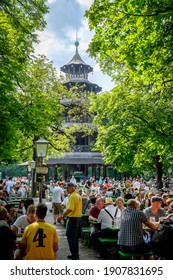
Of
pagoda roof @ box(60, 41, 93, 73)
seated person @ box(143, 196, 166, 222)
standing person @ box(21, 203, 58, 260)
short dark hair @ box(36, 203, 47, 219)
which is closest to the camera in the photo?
standing person @ box(21, 203, 58, 260)

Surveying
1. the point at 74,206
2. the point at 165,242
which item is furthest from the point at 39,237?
the point at 74,206

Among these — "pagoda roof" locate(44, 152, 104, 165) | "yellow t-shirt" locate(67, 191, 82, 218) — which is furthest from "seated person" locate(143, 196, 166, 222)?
"pagoda roof" locate(44, 152, 104, 165)

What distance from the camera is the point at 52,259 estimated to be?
5102 millimetres

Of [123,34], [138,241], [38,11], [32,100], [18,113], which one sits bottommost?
[138,241]

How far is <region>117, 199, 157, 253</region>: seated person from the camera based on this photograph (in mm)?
6758

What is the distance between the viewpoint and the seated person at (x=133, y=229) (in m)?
6.76

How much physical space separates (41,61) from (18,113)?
14.5 meters

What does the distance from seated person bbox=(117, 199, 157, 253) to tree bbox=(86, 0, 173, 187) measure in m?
5.17

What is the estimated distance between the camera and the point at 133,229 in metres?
6.75

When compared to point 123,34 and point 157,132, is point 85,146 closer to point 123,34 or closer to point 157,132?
point 157,132

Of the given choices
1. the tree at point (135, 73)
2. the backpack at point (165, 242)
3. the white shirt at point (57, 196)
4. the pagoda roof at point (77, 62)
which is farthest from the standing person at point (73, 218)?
the pagoda roof at point (77, 62)

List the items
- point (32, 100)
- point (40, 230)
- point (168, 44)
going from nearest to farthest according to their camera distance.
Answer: point (40, 230) < point (168, 44) < point (32, 100)

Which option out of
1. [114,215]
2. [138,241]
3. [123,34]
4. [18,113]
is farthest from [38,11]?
[138,241]

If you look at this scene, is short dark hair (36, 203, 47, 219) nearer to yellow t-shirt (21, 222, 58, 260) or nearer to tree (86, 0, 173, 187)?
yellow t-shirt (21, 222, 58, 260)
